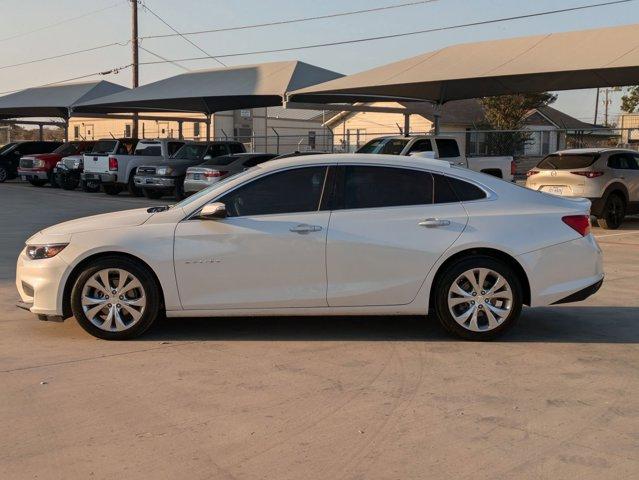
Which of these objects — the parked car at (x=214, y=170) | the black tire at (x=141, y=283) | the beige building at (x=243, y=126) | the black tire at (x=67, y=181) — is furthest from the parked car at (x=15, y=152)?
the black tire at (x=141, y=283)

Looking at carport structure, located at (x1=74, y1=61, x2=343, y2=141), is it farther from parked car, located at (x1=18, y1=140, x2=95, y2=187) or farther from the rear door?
the rear door

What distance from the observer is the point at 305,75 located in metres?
23.2

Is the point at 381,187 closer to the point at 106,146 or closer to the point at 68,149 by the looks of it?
the point at 106,146

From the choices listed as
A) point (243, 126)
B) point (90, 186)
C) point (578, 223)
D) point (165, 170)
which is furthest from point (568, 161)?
point (243, 126)

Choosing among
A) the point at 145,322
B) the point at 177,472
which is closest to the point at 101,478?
the point at 177,472

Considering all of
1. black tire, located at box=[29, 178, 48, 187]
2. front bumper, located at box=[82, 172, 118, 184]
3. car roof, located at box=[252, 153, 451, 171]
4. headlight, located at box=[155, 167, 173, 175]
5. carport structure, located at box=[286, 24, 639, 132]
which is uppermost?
carport structure, located at box=[286, 24, 639, 132]

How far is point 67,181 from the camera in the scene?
2723 cm

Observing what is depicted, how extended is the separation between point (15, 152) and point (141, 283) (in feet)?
97.5

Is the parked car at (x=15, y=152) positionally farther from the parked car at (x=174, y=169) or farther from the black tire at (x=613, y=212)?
the black tire at (x=613, y=212)

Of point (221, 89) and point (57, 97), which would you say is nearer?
point (221, 89)

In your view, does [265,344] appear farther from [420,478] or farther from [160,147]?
[160,147]

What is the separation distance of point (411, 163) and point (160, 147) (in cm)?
1844

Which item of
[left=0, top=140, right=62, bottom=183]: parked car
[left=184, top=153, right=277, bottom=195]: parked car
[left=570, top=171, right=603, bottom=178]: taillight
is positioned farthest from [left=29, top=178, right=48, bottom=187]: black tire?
[left=570, top=171, right=603, bottom=178]: taillight

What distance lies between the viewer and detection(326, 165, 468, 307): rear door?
6.00 metres
